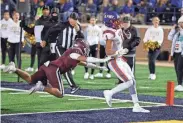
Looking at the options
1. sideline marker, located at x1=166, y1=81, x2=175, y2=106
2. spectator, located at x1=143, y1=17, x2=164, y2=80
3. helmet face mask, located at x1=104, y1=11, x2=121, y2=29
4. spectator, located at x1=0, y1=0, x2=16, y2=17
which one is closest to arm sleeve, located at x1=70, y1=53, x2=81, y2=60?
helmet face mask, located at x1=104, y1=11, x2=121, y2=29

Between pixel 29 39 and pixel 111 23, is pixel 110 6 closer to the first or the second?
pixel 29 39

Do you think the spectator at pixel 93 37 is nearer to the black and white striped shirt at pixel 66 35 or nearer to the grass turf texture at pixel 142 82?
the grass turf texture at pixel 142 82

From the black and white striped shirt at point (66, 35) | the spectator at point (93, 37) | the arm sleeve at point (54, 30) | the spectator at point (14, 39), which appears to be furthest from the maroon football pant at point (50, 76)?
the spectator at point (14, 39)

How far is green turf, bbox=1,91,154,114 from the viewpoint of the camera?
458 inches

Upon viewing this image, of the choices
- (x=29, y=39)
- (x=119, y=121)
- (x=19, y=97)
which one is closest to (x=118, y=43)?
(x=119, y=121)

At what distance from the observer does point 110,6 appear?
1112 inches

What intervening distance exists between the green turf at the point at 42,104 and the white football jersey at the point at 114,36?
1.27m

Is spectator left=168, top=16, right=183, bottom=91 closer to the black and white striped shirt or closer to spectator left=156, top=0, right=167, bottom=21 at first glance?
the black and white striped shirt

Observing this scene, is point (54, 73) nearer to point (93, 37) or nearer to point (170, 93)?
point (170, 93)

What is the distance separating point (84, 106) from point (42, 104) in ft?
2.67

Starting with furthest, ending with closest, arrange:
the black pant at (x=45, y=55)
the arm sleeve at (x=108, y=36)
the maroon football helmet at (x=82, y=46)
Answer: the black pant at (x=45, y=55) < the maroon football helmet at (x=82, y=46) < the arm sleeve at (x=108, y=36)

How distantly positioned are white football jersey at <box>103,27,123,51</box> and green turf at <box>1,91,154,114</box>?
4.17 ft

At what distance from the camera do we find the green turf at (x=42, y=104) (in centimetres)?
1162

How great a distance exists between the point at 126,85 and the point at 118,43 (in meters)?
0.77
